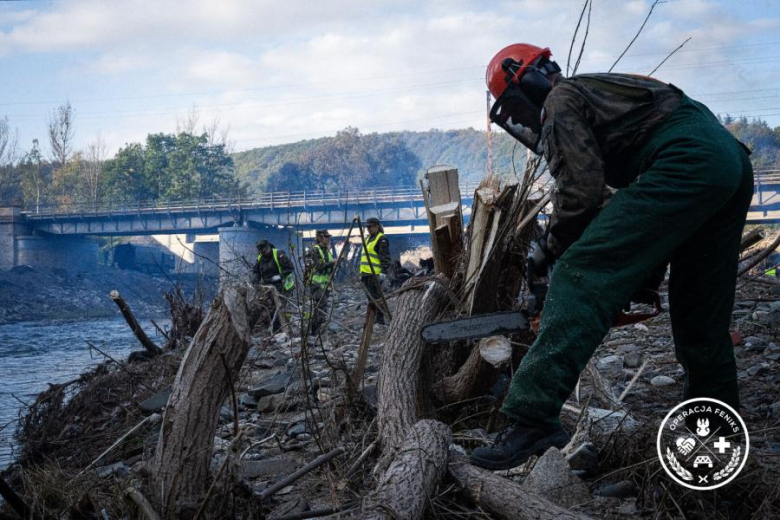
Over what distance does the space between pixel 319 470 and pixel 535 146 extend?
172 centimetres

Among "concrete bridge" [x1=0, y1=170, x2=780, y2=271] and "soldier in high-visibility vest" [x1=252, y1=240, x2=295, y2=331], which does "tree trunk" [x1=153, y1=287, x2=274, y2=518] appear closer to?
"soldier in high-visibility vest" [x1=252, y1=240, x2=295, y2=331]

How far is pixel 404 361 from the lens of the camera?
11.4 feet

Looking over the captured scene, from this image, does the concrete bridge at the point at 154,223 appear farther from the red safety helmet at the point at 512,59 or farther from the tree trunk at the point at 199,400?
the tree trunk at the point at 199,400

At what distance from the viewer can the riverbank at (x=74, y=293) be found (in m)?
29.6

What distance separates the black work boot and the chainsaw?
1.48 feet

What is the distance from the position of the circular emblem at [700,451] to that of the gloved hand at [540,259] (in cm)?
72

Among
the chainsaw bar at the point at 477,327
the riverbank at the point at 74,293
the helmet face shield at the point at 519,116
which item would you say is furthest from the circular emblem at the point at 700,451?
the riverbank at the point at 74,293

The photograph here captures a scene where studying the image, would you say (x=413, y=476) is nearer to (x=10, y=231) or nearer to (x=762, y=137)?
(x=10, y=231)

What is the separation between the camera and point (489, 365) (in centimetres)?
345

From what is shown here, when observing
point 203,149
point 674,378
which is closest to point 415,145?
point 203,149

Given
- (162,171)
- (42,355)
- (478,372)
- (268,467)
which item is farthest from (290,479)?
(162,171)

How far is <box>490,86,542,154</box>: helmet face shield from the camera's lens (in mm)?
2794

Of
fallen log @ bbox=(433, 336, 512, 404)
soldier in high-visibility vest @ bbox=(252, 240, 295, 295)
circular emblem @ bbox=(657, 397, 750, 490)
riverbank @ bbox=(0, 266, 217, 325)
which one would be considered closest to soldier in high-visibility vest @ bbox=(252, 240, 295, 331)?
soldier in high-visibility vest @ bbox=(252, 240, 295, 295)

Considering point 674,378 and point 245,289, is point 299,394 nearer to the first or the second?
point 245,289
